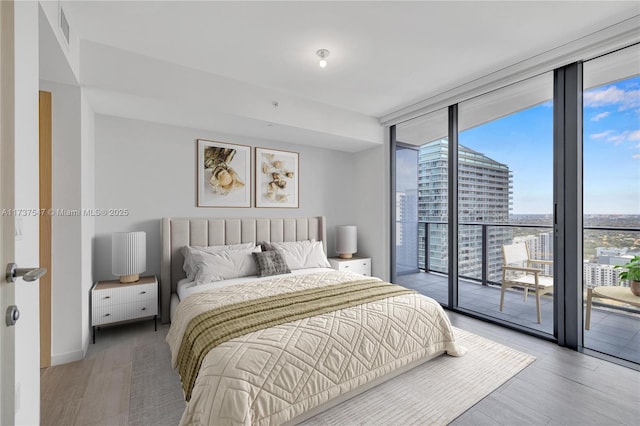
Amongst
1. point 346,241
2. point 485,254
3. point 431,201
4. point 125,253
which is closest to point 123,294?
point 125,253

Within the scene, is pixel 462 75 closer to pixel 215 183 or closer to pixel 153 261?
pixel 215 183

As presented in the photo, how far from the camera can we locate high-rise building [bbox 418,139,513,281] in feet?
11.5

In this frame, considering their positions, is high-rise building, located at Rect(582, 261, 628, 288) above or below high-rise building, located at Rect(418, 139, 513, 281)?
below

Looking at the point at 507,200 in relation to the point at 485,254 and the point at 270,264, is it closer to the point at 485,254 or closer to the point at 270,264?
the point at 485,254

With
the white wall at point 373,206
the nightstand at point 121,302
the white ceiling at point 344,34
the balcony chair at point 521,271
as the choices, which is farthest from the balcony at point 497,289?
the nightstand at point 121,302

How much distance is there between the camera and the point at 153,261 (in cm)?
345

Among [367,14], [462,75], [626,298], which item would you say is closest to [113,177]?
[367,14]

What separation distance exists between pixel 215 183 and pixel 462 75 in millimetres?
3124

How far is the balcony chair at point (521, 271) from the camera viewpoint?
3.16 metres

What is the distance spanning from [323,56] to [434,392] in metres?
2.84

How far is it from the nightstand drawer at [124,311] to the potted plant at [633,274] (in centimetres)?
440

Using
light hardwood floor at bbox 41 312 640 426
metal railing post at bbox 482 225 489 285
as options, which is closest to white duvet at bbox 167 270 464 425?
light hardwood floor at bbox 41 312 640 426

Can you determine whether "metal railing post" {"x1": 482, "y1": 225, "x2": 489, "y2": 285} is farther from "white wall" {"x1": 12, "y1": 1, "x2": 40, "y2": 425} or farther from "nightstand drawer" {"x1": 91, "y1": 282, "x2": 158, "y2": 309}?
"white wall" {"x1": 12, "y1": 1, "x2": 40, "y2": 425}

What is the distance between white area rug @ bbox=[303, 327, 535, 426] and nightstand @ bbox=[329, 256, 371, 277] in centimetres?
204
